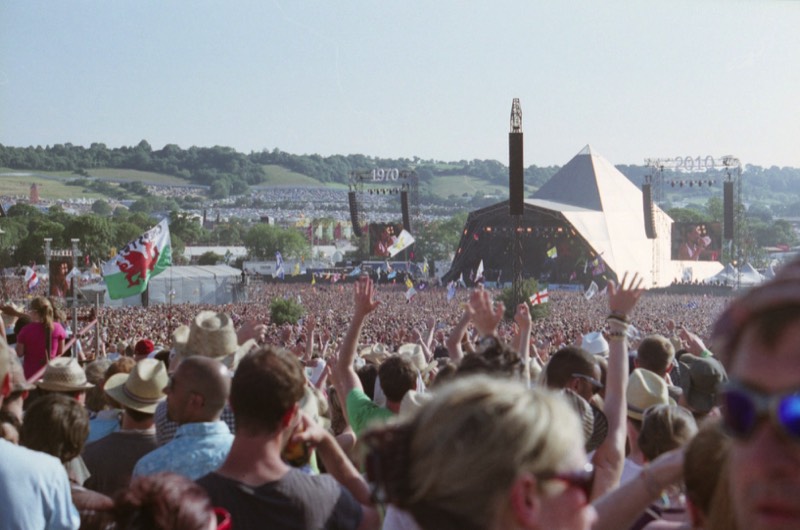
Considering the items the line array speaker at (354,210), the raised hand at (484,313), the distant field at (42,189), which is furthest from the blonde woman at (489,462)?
the distant field at (42,189)

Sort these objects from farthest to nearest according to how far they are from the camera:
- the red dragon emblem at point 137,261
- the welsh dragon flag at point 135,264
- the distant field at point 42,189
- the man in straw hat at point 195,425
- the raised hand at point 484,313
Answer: the distant field at point 42,189 < the red dragon emblem at point 137,261 < the welsh dragon flag at point 135,264 < the raised hand at point 484,313 < the man in straw hat at point 195,425

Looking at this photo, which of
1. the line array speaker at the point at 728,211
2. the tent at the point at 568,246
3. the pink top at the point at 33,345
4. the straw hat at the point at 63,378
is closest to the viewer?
the straw hat at the point at 63,378

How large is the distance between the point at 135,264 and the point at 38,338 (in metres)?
6.47

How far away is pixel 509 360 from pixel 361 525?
52 cm

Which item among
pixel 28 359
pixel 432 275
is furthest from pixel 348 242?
pixel 28 359

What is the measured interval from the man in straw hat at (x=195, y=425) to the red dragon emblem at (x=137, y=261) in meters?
10.2

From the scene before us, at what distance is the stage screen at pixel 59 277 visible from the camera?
56.6 ft

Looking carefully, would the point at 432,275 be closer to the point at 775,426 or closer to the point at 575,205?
the point at 575,205

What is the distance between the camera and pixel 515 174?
25.5 m

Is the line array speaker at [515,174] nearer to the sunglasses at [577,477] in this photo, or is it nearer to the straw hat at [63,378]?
the straw hat at [63,378]

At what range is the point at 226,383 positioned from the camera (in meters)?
3.10

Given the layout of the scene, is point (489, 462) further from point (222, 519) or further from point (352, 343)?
point (352, 343)

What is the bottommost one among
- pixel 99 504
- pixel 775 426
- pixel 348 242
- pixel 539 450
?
pixel 348 242

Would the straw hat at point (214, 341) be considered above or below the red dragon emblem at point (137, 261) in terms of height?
above
